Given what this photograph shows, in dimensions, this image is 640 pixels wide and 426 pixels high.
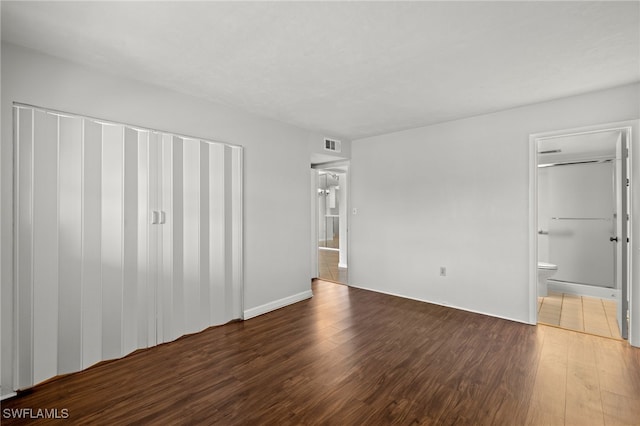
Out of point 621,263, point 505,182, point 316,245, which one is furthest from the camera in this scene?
point 316,245

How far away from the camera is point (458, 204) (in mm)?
4070

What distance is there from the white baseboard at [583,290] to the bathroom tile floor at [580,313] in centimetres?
10

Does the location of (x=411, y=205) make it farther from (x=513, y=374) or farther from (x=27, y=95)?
(x=27, y=95)

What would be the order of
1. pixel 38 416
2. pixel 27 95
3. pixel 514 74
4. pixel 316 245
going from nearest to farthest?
pixel 38 416, pixel 27 95, pixel 514 74, pixel 316 245

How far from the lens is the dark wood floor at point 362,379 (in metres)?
1.96

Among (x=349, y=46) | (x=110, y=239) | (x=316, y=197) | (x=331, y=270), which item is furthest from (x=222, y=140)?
(x=331, y=270)

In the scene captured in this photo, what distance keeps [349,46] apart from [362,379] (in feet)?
8.56

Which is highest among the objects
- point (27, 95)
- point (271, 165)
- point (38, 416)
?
point (27, 95)

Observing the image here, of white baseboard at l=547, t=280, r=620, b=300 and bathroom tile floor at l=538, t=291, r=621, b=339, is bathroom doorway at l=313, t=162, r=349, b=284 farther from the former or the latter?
white baseboard at l=547, t=280, r=620, b=300

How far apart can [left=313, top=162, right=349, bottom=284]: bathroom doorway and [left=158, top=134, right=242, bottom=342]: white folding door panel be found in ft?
7.36

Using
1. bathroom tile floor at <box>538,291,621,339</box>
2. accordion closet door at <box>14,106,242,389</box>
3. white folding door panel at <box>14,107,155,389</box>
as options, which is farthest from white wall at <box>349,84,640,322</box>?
white folding door panel at <box>14,107,155,389</box>

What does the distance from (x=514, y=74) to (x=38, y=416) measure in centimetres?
459

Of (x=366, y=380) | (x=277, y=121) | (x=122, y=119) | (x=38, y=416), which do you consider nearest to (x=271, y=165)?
(x=277, y=121)

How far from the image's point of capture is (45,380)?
2330 millimetres
